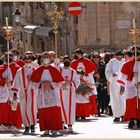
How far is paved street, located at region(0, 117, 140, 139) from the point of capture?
17594 millimetres

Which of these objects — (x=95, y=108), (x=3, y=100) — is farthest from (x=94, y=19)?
(x=3, y=100)

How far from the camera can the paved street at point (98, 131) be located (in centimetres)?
1759

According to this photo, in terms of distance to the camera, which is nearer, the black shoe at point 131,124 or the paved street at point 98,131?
the paved street at point 98,131

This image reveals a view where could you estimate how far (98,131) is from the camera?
18.9 metres

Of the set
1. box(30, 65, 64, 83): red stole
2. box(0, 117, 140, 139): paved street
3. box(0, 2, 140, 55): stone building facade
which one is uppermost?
box(0, 2, 140, 55): stone building facade

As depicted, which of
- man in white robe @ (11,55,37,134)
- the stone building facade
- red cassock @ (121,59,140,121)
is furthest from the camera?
the stone building facade

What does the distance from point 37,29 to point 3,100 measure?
117 ft

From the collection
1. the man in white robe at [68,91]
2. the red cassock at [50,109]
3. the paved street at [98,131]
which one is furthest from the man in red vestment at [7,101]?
the red cassock at [50,109]

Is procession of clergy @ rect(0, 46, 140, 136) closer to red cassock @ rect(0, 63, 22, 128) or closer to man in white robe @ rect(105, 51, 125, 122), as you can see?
red cassock @ rect(0, 63, 22, 128)

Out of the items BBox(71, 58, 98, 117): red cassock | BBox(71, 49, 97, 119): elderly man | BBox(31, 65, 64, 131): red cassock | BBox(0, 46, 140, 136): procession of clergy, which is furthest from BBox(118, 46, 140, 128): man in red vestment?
BBox(71, 58, 98, 117): red cassock

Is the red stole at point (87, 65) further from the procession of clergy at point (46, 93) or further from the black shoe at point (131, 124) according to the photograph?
the black shoe at point (131, 124)

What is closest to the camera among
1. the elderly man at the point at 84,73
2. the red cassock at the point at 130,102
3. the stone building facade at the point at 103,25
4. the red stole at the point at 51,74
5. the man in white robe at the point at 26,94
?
the red stole at the point at 51,74

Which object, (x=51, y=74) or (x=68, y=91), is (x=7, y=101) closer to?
(x=68, y=91)

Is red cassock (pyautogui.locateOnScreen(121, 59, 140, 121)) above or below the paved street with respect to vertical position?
above
